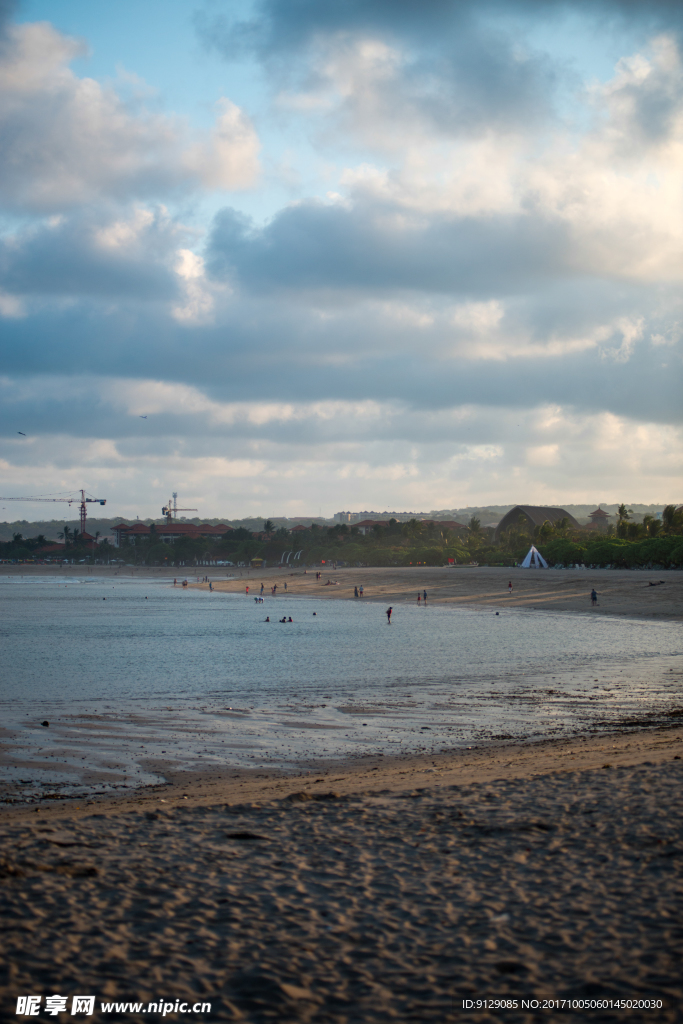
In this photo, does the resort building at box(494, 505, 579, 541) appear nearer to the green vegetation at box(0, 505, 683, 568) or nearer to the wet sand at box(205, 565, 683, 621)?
the green vegetation at box(0, 505, 683, 568)

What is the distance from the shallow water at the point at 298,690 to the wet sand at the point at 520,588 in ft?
32.2

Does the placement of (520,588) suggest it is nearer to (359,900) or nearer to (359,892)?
(359,892)

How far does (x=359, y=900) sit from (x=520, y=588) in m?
68.6

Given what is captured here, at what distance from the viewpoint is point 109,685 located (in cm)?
2322

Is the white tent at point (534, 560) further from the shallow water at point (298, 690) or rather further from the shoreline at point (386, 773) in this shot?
the shoreline at point (386, 773)

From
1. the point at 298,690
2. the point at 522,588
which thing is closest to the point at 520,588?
the point at 522,588

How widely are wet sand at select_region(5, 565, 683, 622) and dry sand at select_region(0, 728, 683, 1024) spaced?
41318 millimetres

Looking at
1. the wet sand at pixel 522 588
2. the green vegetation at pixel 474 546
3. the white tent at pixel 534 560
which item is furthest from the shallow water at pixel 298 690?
the white tent at pixel 534 560

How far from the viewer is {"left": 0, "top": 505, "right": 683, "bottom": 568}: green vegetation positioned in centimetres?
8425

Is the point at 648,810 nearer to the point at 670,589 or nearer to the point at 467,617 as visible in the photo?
the point at 467,617

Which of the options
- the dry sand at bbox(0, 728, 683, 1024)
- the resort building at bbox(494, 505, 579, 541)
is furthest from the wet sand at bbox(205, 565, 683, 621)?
the resort building at bbox(494, 505, 579, 541)

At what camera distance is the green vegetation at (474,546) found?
84250mm

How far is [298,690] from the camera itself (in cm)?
2239

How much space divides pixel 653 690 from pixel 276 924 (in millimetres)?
17911
